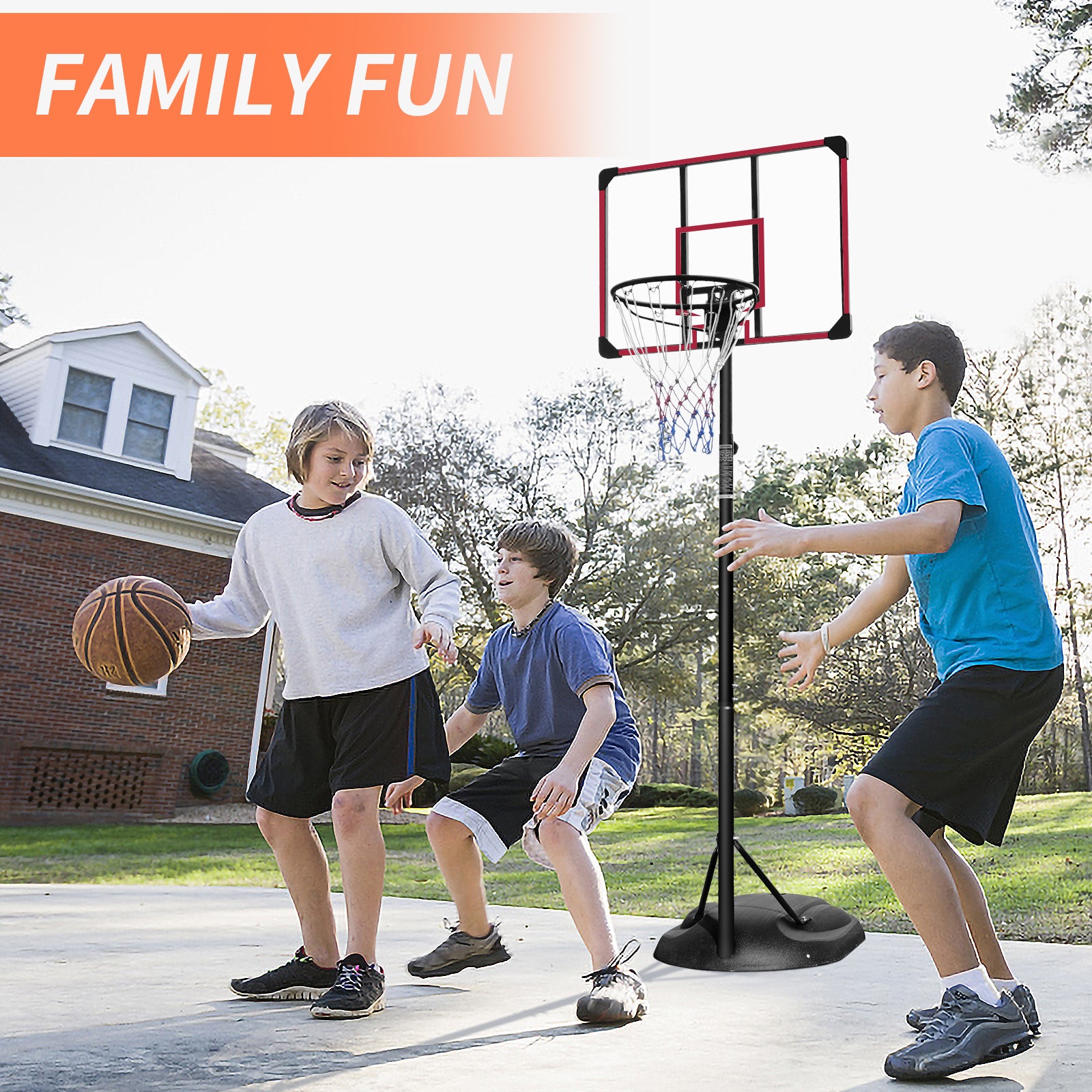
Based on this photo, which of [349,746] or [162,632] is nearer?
[349,746]

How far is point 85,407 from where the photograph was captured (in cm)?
1630

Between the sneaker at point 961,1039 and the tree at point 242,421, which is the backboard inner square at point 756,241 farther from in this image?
the tree at point 242,421

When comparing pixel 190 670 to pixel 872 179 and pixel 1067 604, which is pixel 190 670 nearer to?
pixel 872 179

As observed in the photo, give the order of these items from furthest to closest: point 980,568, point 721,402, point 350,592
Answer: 1. point 721,402
2. point 350,592
3. point 980,568

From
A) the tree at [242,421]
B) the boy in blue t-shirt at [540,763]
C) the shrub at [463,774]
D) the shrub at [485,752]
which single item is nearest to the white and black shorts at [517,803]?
the boy in blue t-shirt at [540,763]

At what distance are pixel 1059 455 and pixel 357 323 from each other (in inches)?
589

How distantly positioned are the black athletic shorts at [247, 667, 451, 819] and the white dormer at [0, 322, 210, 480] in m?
13.3

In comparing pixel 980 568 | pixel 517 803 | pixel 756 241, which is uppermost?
pixel 756 241

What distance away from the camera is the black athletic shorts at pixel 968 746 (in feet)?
8.95

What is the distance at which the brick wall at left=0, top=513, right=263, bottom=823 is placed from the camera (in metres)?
14.2

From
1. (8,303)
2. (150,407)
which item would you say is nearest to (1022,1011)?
(150,407)

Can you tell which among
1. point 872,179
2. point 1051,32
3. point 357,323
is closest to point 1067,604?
point 872,179

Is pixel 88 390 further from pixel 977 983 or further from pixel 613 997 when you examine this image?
pixel 977 983

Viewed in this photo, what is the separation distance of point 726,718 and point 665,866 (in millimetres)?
8008
